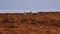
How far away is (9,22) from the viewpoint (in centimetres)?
546

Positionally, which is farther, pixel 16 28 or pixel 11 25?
pixel 11 25

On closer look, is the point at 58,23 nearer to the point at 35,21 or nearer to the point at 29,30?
the point at 35,21

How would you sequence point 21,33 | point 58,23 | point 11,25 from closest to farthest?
point 21,33
point 11,25
point 58,23

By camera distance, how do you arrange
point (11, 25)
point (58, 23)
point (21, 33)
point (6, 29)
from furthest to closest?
point (58, 23) < point (11, 25) < point (6, 29) < point (21, 33)

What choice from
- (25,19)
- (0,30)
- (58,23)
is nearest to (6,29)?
(0,30)

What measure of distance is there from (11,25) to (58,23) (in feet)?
5.20

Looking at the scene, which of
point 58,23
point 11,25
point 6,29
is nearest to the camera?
point 6,29

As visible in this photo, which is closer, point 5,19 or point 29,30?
point 29,30

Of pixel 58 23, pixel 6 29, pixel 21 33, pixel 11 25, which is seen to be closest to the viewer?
pixel 21 33

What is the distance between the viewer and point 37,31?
4.47m

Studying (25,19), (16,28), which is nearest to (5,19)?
(25,19)

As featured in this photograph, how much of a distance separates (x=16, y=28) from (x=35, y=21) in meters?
1.13

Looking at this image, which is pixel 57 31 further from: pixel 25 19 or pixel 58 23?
pixel 25 19

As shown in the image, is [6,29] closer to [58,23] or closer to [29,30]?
[29,30]
